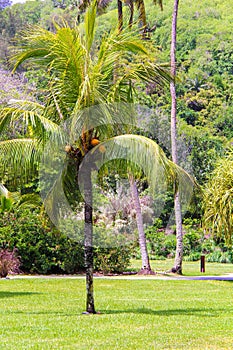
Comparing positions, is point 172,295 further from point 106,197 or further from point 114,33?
point 106,197

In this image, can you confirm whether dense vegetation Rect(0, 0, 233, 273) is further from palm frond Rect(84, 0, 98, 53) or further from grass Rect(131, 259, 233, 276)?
palm frond Rect(84, 0, 98, 53)

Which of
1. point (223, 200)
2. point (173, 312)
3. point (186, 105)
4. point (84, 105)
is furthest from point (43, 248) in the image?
point (186, 105)

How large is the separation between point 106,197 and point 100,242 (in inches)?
180

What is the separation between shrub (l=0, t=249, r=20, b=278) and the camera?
2315cm

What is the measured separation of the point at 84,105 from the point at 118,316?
4175 mm

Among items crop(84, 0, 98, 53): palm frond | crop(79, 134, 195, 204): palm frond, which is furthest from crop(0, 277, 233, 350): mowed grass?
crop(84, 0, 98, 53): palm frond

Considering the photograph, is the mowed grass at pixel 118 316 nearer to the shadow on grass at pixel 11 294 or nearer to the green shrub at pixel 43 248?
the shadow on grass at pixel 11 294

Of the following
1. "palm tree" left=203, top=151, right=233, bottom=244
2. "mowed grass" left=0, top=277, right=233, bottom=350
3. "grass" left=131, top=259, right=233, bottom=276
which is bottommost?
"mowed grass" left=0, top=277, right=233, bottom=350

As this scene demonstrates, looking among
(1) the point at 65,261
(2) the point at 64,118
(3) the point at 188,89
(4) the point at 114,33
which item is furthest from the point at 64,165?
(3) the point at 188,89

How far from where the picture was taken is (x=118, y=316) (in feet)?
44.3

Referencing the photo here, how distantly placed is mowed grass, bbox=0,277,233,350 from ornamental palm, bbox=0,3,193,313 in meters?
1.39

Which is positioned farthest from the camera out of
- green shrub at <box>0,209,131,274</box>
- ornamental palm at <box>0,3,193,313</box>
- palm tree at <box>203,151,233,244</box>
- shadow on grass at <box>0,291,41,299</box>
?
green shrub at <box>0,209,131,274</box>

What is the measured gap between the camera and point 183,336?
1105 cm

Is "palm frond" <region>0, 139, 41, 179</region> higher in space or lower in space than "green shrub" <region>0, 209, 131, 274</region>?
higher
